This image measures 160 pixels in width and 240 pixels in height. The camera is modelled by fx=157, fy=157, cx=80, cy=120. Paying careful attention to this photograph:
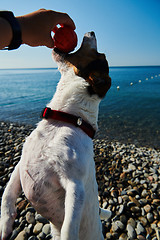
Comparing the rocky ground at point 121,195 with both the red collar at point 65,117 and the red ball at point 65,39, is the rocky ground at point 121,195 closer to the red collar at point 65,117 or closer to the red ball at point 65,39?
the red collar at point 65,117

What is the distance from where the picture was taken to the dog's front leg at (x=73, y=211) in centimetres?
129

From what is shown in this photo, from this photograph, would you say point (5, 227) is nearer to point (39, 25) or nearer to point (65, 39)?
point (39, 25)

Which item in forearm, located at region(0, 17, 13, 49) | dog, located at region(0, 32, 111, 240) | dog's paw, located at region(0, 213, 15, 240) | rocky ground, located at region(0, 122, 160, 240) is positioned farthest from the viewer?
rocky ground, located at region(0, 122, 160, 240)

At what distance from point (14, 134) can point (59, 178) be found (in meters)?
7.11

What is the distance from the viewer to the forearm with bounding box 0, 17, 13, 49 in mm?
1163

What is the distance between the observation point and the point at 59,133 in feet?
5.24

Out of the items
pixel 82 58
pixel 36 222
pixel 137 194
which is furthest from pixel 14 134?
pixel 82 58

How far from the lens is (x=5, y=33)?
1.18 m

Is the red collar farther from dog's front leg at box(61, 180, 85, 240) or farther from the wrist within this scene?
the wrist

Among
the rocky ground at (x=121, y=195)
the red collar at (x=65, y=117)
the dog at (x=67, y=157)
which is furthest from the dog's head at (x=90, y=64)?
the rocky ground at (x=121, y=195)

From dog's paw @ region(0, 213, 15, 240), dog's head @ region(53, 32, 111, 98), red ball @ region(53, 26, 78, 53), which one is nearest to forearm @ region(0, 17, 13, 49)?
red ball @ region(53, 26, 78, 53)

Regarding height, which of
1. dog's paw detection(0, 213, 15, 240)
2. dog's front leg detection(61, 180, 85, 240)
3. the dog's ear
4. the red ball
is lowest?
dog's paw detection(0, 213, 15, 240)

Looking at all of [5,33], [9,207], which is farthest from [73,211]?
[5,33]

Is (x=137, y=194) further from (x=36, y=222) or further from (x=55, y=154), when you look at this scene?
(x=55, y=154)
